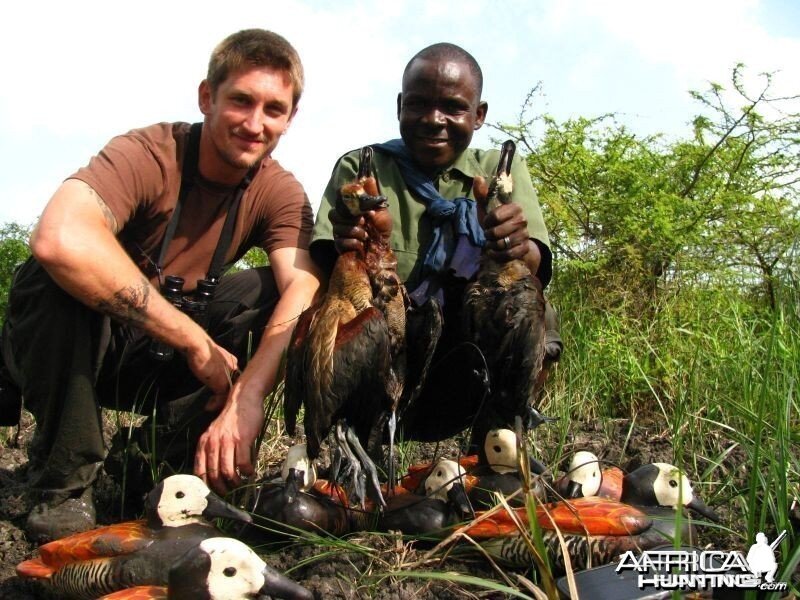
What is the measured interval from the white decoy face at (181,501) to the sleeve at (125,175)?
134 cm

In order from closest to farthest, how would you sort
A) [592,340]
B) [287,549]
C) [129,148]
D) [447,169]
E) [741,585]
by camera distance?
[741,585] < [287,549] < [129,148] < [447,169] < [592,340]

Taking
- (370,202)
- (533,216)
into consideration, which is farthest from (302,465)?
(533,216)

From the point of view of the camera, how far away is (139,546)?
3.02m

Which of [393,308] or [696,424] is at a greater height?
[393,308]

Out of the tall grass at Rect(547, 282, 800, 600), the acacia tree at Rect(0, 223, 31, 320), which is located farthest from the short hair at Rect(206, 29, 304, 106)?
the acacia tree at Rect(0, 223, 31, 320)

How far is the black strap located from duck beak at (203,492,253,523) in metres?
1.42

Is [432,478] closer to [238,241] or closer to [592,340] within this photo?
[238,241]

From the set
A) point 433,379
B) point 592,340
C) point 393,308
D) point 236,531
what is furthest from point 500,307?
point 592,340

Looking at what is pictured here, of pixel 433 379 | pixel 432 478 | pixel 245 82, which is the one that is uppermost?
pixel 245 82

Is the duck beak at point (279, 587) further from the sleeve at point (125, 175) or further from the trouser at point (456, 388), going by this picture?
the sleeve at point (125, 175)

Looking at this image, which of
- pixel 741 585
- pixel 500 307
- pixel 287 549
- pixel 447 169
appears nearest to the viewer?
pixel 741 585

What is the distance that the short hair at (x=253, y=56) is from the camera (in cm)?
411

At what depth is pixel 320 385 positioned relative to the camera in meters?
3.32

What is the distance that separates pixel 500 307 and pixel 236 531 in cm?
144
